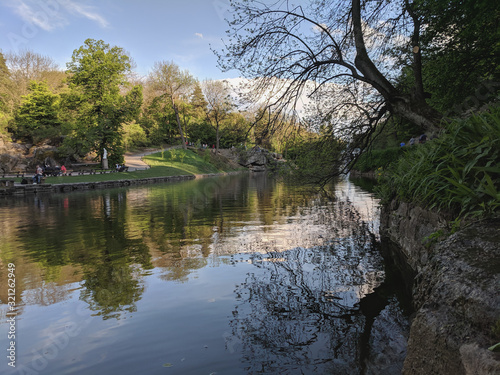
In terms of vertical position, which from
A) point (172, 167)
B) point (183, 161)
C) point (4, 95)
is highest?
point (4, 95)

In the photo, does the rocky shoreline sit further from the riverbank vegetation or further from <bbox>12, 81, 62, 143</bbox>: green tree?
<bbox>12, 81, 62, 143</bbox>: green tree

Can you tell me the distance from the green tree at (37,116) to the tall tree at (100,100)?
5.87m

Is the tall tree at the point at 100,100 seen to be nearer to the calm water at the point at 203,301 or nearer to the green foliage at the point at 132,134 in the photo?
the green foliage at the point at 132,134

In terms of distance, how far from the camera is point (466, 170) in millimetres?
4715

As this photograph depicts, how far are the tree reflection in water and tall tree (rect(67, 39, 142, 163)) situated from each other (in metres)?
34.2

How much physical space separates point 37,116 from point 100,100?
Result: 1196cm

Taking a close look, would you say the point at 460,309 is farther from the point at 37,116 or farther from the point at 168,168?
the point at 37,116

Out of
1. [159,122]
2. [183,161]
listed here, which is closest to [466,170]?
[183,161]

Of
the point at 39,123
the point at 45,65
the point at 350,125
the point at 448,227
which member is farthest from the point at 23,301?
the point at 45,65

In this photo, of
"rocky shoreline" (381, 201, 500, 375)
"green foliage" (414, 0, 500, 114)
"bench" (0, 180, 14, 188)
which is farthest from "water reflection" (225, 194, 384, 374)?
"bench" (0, 180, 14, 188)

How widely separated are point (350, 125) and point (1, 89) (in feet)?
156

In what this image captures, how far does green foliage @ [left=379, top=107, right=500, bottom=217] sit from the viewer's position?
4249 mm

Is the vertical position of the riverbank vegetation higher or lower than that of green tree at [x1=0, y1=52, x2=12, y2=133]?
lower

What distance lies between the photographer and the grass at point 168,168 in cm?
2975
